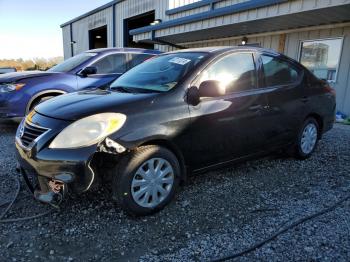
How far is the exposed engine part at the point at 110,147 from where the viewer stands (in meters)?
2.57

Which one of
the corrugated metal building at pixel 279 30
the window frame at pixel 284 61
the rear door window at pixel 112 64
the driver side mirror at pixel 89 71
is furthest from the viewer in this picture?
the corrugated metal building at pixel 279 30

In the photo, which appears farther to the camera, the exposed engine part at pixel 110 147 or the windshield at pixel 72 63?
the windshield at pixel 72 63

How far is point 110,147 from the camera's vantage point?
2.59 metres

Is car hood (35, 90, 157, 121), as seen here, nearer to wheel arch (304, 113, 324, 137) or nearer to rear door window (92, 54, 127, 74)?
wheel arch (304, 113, 324, 137)

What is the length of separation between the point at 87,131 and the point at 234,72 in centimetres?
186

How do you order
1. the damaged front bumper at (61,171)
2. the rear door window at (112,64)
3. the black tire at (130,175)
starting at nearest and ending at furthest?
the damaged front bumper at (61,171) < the black tire at (130,175) < the rear door window at (112,64)

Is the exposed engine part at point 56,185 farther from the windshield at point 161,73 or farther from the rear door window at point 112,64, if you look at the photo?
the rear door window at point 112,64

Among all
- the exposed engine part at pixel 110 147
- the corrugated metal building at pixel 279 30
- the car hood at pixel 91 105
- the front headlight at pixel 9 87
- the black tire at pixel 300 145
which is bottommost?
the black tire at pixel 300 145

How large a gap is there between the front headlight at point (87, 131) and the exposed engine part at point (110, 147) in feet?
0.16

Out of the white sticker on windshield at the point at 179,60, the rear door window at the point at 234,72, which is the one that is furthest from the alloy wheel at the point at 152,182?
the white sticker on windshield at the point at 179,60

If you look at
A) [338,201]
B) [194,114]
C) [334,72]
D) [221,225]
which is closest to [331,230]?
[338,201]

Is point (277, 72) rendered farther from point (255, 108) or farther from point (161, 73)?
point (161, 73)

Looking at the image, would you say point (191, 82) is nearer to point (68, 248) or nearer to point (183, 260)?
point (183, 260)

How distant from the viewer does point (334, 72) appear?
798 centimetres
